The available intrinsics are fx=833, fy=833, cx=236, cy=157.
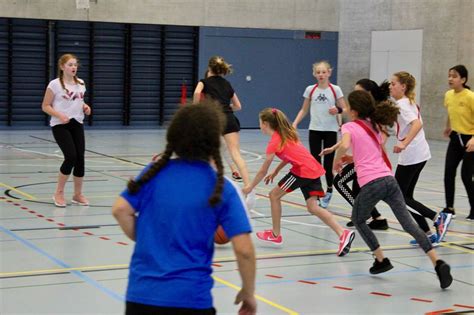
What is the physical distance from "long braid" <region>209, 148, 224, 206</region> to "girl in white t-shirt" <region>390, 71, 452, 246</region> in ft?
15.9

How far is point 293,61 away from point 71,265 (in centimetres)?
1860

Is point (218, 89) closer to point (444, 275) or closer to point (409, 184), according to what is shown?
point (409, 184)

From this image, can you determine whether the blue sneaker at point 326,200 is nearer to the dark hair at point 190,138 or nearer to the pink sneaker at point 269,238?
the pink sneaker at point 269,238

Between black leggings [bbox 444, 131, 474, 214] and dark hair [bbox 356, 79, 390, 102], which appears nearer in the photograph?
dark hair [bbox 356, 79, 390, 102]

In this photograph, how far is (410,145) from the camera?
8.18 metres

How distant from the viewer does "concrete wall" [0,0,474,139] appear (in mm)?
21109

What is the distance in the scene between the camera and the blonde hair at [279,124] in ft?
24.7

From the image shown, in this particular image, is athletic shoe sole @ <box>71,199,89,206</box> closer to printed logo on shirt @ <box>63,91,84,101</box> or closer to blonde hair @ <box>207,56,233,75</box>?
printed logo on shirt @ <box>63,91,84,101</box>

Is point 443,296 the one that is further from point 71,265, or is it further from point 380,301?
point 71,265

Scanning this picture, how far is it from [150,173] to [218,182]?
0.26 metres

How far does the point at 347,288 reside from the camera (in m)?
6.18

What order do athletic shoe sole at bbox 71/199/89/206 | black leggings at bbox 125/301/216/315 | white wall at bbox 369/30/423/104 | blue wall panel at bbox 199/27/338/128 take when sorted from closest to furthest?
black leggings at bbox 125/301/216/315 < athletic shoe sole at bbox 71/199/89/206 < white wall at bbox 369/30/423/104 < blue wall panel at bbox 199/27/338/128

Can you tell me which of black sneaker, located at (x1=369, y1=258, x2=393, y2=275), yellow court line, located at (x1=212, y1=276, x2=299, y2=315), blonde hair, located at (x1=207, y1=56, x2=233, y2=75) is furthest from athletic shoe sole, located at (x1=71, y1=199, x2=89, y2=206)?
black sneaker, located at (x1=369, y1=258, x2=393, y2=275)

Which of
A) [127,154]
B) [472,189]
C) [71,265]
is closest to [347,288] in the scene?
[71,265]
